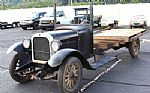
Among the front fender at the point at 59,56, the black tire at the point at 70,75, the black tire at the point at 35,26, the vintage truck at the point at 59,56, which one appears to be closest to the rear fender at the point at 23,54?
the vintage truck at the point at 59,56

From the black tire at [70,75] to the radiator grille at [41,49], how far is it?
69cm

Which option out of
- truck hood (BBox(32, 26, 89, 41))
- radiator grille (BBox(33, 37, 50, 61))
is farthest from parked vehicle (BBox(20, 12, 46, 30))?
radiator grille (BBox(33, 37, 50, 61))

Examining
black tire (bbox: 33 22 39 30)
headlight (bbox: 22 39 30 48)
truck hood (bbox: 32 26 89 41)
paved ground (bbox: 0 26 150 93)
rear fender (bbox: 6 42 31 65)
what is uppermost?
truck hood (bbox: 32 26 89 41)

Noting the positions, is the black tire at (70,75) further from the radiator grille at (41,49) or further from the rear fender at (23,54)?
the rear fender at (23,54)

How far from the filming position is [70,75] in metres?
6.54

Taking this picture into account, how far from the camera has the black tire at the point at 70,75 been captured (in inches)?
245

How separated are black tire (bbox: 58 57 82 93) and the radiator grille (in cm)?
69

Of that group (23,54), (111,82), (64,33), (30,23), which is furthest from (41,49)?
(30,23)

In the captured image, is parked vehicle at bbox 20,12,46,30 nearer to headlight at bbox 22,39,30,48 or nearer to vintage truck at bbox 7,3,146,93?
vintage truck at bbox 7,3,146,93

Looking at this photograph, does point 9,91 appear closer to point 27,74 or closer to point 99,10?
point 27,74

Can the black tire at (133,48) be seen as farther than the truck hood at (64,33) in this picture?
Yes

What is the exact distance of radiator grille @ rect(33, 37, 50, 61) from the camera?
22.6 feet

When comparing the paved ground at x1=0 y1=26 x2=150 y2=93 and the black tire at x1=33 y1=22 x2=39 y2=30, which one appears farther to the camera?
the black tire at x1=33 y1=22 x2=39 y2=30

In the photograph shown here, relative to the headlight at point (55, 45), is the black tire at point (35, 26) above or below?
below
